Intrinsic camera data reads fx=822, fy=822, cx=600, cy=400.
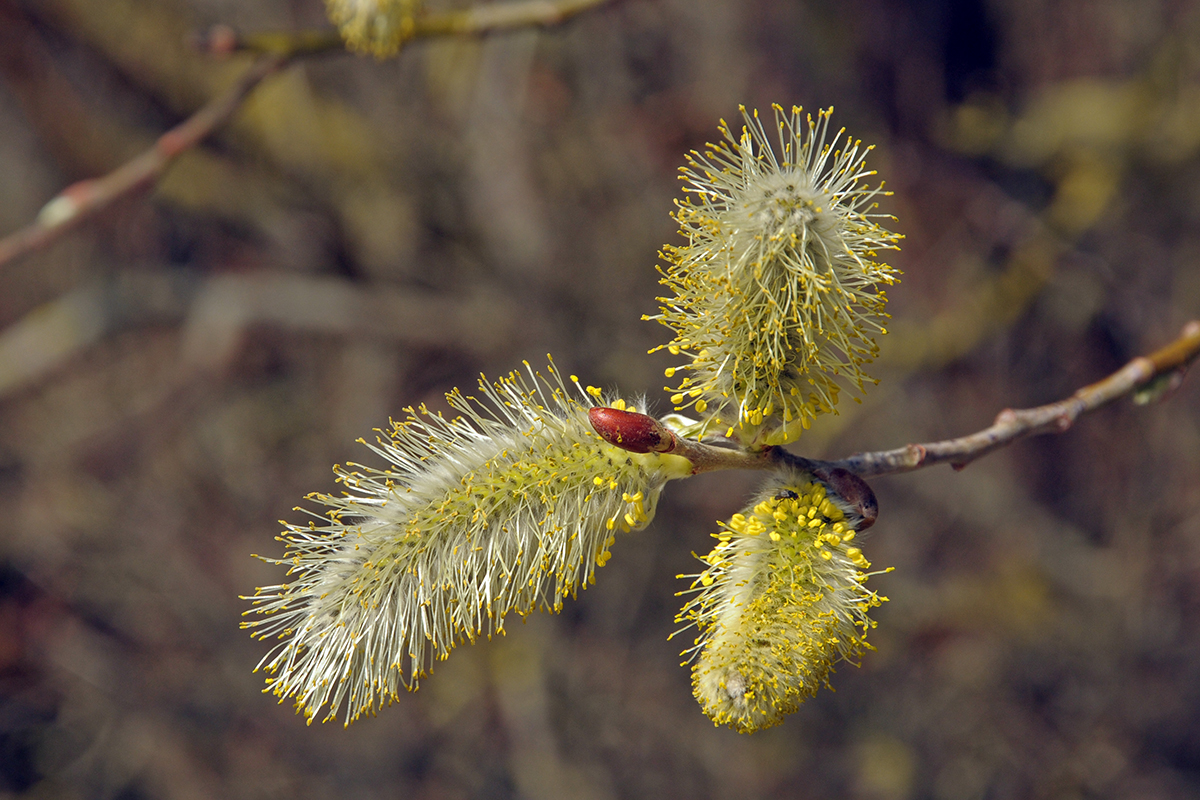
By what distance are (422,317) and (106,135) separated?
157cm

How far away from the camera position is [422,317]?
3.82 m

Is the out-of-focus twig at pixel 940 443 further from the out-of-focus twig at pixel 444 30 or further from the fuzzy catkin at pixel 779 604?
the out-of-focus twig at pixel 444 30

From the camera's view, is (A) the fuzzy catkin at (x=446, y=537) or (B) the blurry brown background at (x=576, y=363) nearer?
(A) the fuzzy catkin at (x=446, y=537)

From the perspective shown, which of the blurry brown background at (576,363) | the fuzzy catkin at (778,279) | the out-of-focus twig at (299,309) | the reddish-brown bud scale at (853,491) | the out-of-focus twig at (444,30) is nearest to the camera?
the fuzzy catkin at (778,279)

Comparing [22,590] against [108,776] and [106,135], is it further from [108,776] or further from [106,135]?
[106,135]

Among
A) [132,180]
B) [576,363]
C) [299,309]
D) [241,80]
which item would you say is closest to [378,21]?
[241,80]

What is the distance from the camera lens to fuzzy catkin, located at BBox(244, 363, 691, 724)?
1002 millimetres

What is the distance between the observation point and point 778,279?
0.94m

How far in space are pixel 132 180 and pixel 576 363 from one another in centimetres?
198

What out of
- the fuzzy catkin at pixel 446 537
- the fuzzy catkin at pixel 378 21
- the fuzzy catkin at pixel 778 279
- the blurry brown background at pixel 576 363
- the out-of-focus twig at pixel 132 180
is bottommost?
the blurry brown background at pixel 576 363

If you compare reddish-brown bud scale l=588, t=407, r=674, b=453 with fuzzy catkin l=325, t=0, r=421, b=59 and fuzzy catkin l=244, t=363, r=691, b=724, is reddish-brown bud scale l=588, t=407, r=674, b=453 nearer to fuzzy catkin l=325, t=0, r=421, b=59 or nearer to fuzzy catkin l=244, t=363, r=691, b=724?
fuzzy catkin l=244, t=363, r=691, b=724

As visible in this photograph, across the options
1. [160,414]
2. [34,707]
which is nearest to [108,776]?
[34,707]

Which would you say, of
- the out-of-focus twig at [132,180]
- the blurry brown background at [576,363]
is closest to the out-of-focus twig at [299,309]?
the blurry brown background at [576,363]

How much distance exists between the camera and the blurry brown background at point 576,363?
3193 mm
